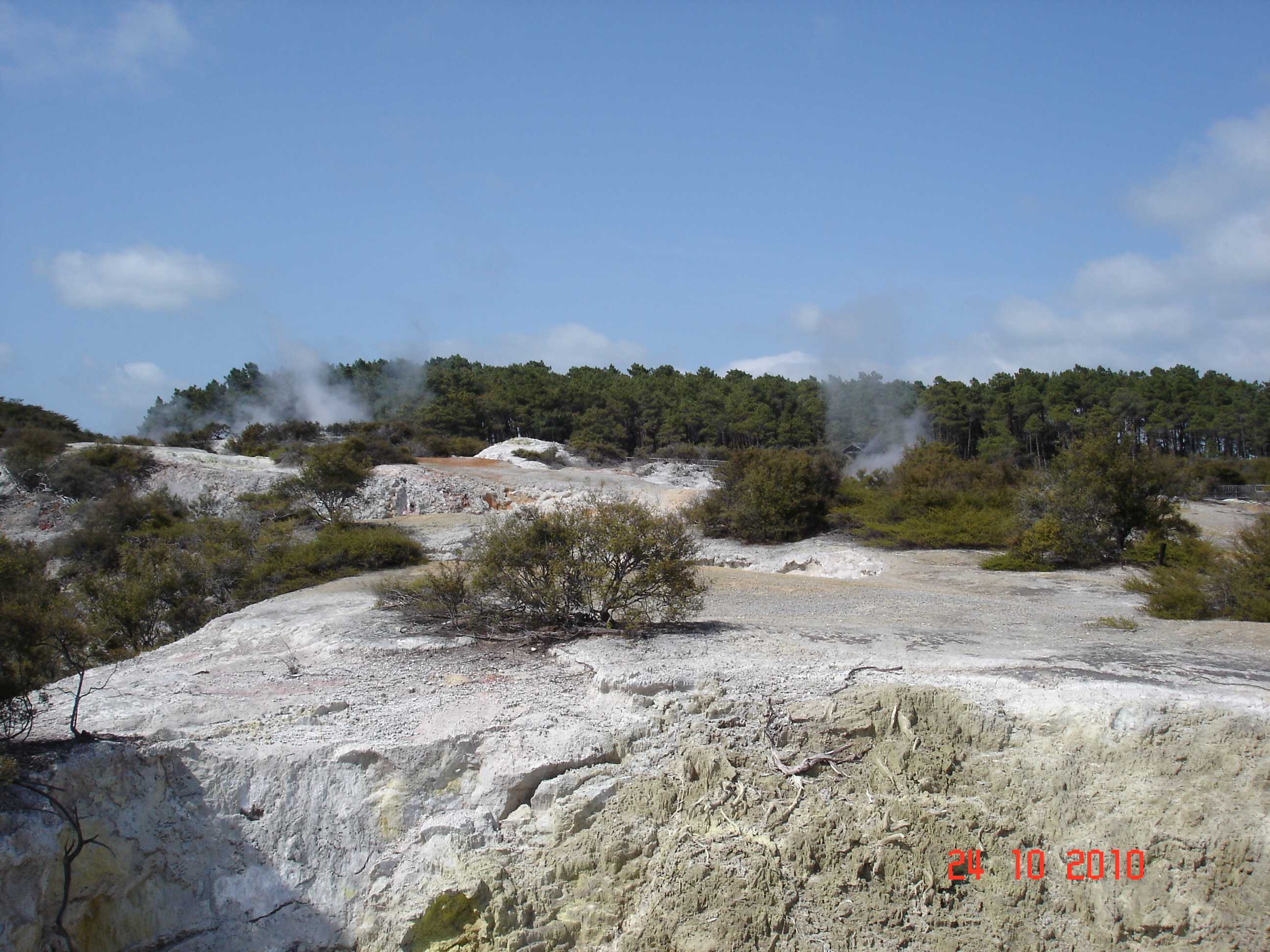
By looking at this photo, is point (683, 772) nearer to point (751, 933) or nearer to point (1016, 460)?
point (751, 933)

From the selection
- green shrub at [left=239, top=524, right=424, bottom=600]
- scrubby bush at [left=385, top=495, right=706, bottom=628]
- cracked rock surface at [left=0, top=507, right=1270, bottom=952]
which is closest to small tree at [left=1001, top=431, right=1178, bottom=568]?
scrubby bush at [left=385, top=495, right=706, bottom=628]

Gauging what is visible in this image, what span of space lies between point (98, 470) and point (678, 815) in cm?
3210

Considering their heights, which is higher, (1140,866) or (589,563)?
(589,563)

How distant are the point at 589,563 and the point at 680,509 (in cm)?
1459

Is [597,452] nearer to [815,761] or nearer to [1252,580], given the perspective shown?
[1252,580]

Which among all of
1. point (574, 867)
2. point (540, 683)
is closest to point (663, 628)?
point (540, 683)

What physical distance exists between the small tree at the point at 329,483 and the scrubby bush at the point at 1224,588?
20.9m

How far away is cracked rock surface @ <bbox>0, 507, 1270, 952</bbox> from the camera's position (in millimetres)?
5551

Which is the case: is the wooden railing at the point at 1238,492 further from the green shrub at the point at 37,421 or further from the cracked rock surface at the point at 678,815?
the green shrub at the point at 37,421

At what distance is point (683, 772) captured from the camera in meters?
6.45

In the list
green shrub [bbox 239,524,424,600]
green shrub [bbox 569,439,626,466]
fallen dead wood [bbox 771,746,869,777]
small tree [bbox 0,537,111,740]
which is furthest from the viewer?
green shrub [bbox 569,439,626,466]
